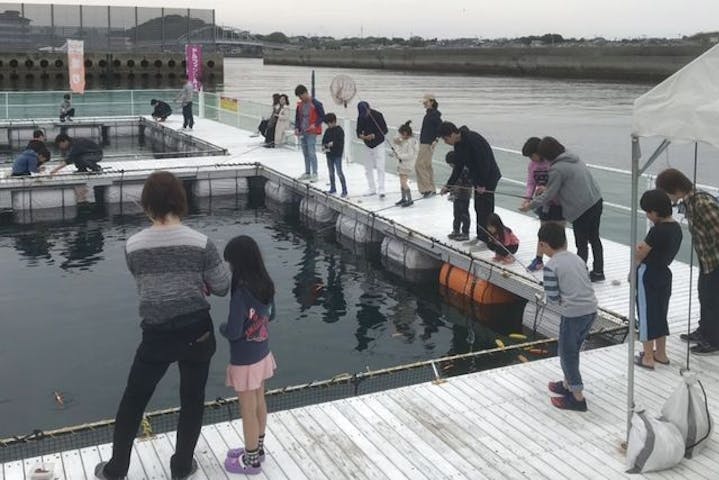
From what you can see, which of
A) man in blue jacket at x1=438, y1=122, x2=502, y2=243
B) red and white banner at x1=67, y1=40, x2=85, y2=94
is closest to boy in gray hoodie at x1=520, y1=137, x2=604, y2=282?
man in blue jacket at x1=438, y1=122, x2=502, y2=243

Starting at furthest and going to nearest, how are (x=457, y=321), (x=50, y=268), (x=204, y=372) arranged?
(x=50, y=268), (x=457, y=321), (x=204, y=372)

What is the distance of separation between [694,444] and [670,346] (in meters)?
2.12

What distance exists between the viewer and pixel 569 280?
538cm

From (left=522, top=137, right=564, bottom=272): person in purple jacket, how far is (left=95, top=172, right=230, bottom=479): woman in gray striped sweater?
4605 mm

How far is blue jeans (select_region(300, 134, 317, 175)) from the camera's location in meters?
15.1

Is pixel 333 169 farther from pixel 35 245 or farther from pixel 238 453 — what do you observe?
pixel 238 453

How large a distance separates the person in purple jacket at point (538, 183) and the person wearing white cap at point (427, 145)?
2595 mm

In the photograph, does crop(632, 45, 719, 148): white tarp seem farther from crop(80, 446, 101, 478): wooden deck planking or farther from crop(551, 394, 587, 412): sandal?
crop(80, 446, 101, 478): wooden deck planking

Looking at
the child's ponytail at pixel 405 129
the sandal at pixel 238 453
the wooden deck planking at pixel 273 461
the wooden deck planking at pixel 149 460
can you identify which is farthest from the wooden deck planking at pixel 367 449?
the child's ponytail at pixel 405 129

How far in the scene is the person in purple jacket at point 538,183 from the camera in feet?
27.8

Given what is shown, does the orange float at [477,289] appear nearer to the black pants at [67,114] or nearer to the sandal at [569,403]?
the sandal at [569,403]

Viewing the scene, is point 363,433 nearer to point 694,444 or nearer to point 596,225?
point 694,444

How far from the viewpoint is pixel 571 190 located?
8.21 metres

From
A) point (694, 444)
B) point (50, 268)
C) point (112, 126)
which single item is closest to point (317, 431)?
point (694, 444)
